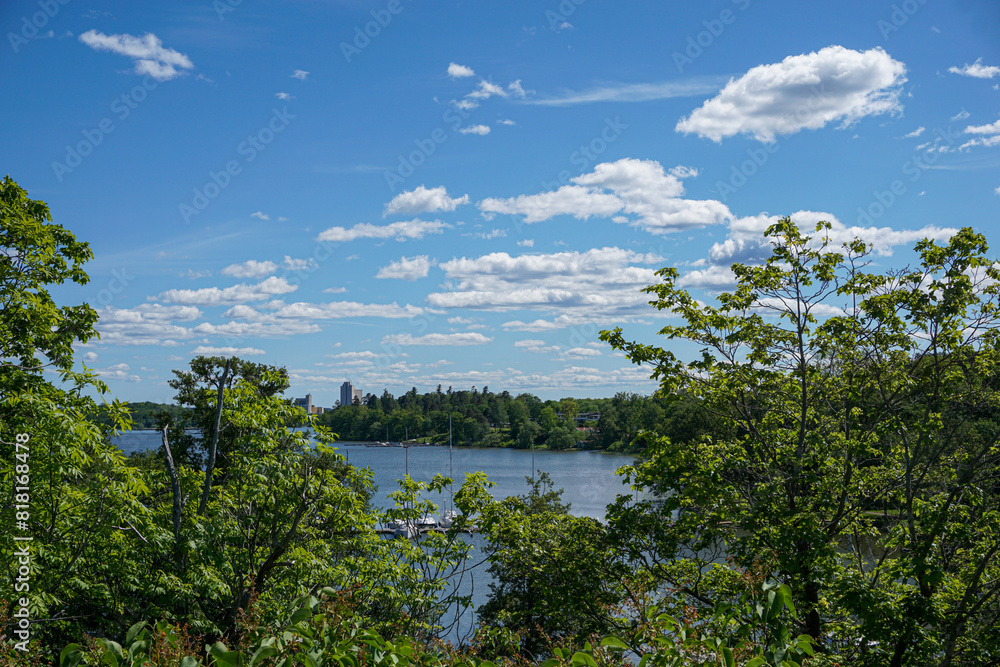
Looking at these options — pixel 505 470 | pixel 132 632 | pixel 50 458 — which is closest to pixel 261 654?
pixel 132 632

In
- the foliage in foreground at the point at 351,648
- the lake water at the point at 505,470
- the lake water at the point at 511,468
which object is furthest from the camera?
the lake water at the point at 511,468

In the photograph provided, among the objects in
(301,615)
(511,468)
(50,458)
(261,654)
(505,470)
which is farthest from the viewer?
(511,468)

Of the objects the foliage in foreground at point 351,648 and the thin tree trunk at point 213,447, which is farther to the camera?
the thin tree trunk at point 213,447

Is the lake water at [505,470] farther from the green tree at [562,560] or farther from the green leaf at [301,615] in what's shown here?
the green leaf at [301,615]

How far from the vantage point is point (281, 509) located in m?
8.34

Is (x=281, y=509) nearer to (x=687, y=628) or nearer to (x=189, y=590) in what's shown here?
(x=189, y=590)

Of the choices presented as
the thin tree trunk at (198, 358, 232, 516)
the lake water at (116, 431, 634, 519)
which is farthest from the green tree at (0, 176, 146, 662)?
the lake water at (116, 431, 634, 519)

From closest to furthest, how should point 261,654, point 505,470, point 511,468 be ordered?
point 261,654 < point 505,470 < point 511,468

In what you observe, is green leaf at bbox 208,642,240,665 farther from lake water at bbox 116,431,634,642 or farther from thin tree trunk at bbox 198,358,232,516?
lake water at bbox 116,431,634,642

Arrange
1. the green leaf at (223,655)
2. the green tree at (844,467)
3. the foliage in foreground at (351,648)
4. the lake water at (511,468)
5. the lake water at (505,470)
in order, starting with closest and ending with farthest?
the green leaf at (223,655)
the foliage in foreground at (351,648)
the green tree at (844,467)
the lake water at (505,470)
the lake water at (511,468)

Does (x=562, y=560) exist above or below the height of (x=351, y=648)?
below

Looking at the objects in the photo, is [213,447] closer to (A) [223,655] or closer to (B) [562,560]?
(B) [562,560]

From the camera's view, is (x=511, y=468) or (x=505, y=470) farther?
(x=511, y=468)

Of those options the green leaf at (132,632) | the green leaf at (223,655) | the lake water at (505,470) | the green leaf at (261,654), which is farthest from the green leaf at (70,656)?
the lake water at (505,470)
